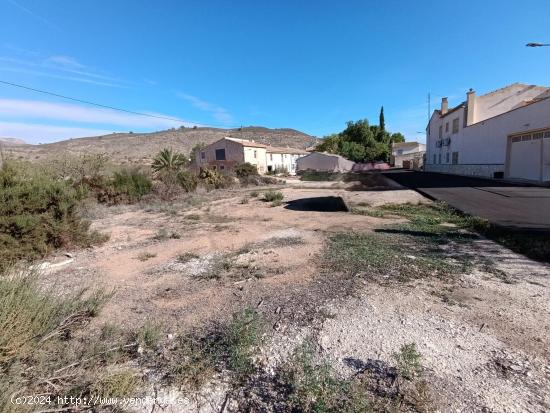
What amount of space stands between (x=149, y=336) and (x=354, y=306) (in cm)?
262

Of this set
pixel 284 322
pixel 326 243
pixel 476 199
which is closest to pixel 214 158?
pixel 476 199

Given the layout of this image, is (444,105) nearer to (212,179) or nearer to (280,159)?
(280,159)

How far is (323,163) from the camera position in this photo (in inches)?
1955

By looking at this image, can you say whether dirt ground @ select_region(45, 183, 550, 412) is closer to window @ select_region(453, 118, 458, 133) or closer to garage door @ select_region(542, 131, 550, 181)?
garage door @ select_region(542, 131, 550, 181)

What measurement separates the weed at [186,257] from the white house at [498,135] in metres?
24.7

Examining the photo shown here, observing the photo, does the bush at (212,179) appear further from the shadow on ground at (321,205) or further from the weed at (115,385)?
the weed at (115,385)

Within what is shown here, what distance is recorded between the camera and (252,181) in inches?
1180

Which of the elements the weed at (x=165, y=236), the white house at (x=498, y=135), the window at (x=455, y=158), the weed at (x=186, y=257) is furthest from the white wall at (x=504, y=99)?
the weed at (x=186, y=257)

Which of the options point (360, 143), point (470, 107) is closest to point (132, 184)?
point (470, 107)

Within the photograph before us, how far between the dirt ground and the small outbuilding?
42.2m

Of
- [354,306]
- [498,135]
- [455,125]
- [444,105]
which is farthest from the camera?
[444,105]

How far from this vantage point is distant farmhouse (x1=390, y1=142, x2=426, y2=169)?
228 feet

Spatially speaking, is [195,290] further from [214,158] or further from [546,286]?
[214,158]

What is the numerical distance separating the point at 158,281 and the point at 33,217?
147 inches
